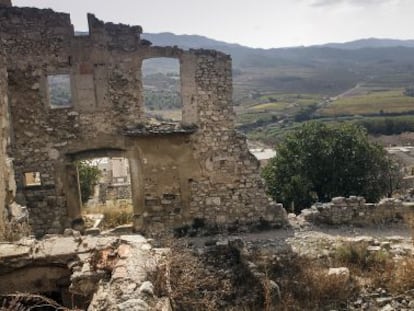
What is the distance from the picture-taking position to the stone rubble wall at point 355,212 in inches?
537

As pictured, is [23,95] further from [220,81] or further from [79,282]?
[79,282]

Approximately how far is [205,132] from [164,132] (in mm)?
1113

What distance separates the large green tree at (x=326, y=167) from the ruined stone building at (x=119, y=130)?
5.14m

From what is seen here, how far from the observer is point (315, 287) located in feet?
30.5

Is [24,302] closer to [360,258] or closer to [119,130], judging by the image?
[119,130]

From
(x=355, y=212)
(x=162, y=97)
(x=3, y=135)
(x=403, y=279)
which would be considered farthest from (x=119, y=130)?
(x=162, y=97)

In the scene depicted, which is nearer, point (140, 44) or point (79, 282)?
point (79, 282)

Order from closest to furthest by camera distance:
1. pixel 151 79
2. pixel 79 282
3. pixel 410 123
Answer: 1. pixel 79 282
2. pixel 410 123
3. pixel 151 79

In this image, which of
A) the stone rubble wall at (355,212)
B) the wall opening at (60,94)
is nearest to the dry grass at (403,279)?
the stone rubble wall at (355,212)

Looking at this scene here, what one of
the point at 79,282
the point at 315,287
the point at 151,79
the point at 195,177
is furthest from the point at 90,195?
the point at 151,79

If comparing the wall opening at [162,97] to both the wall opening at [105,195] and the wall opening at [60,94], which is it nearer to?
the wall opening at [60,94]

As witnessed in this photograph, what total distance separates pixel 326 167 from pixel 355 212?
437cm

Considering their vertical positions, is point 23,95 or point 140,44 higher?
point 140,44

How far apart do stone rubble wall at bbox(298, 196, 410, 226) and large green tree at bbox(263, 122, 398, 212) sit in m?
4.04
